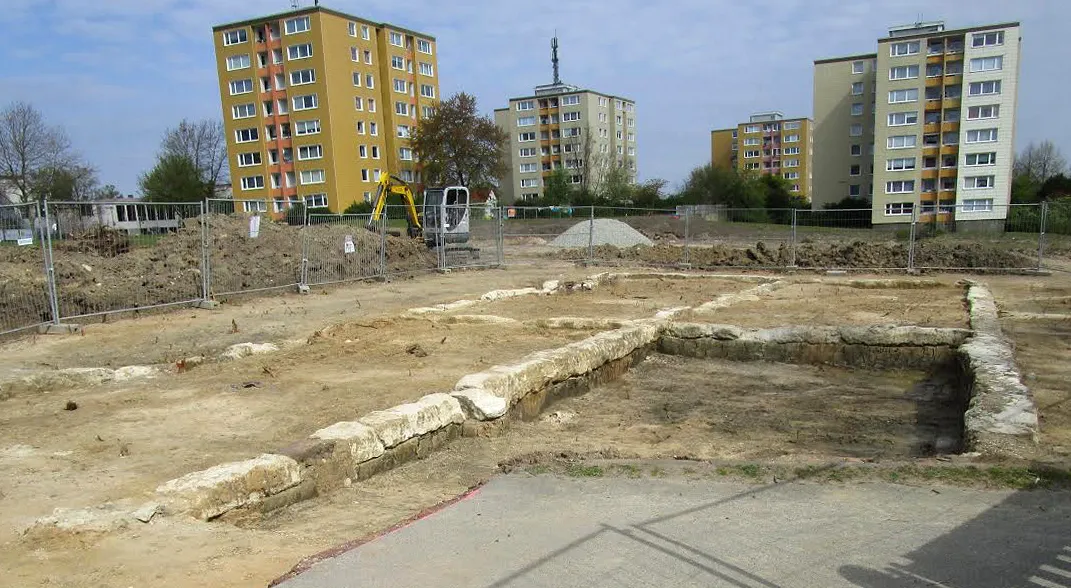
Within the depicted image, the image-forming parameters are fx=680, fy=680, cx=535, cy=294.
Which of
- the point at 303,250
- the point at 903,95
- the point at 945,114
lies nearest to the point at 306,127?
the point at 303,250

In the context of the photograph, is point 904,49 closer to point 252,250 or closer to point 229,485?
point 252,250

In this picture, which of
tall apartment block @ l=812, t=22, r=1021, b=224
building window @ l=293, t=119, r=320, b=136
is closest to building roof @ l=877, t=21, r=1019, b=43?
tall apartment block @ l=812, t=22, r=1021, b=224

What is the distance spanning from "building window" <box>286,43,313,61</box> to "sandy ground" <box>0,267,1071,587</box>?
→ 51087mm

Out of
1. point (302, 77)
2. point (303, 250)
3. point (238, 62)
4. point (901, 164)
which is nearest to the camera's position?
point (303, 250)

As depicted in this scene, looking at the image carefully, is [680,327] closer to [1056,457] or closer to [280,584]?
[1056,457]

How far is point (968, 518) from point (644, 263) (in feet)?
59.7

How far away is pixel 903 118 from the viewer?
2207 inches

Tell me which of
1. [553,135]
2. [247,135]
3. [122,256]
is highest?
[553,135]

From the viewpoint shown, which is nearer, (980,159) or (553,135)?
(980,159)

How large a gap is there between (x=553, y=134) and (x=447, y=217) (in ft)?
226

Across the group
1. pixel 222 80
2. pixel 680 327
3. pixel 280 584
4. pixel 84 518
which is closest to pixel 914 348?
pixel 680 327

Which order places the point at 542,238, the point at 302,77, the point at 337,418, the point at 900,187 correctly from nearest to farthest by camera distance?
the point at 337,418
the point at 542,238
the point at 900,187
the point at 302,77

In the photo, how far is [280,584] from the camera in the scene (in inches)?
115

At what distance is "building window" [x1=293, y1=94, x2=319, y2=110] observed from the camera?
2272 inches
